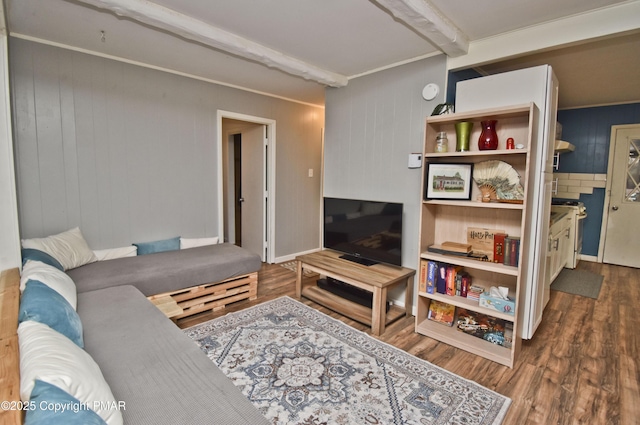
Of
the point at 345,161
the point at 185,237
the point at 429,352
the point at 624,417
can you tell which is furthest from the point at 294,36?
the point at 624,417

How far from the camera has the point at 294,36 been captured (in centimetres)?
258

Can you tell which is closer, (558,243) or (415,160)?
(415,160)

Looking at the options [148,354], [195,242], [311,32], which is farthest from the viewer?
[195,242]

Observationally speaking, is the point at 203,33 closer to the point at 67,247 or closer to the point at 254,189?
the point at 67,247

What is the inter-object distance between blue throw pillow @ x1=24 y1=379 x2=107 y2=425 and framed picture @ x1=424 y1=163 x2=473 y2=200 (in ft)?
8.18

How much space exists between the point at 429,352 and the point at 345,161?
2.17 meters

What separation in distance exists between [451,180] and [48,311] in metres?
2.70

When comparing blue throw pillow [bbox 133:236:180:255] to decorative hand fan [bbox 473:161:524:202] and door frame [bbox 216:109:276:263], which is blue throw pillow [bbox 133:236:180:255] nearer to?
door frame [bbox 216:109:276:263]

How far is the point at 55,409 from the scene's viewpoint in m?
0.85

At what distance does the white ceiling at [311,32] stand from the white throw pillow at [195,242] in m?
1.89

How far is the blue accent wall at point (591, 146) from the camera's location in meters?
4.85

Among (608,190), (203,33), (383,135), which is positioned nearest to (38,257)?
(203,33)

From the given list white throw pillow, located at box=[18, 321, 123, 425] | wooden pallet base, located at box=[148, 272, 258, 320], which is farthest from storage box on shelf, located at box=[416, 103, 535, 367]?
white throw pillow, located at box=[18, 321, 123, 425]

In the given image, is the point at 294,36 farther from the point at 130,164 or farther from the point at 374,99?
the point at 130,164
